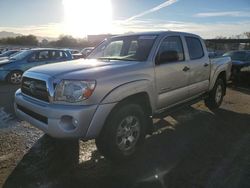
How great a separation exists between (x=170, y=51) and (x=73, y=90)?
6.78 feet

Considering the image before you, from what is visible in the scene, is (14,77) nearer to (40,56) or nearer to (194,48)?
(40,56)

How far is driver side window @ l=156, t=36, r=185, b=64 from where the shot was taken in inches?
188

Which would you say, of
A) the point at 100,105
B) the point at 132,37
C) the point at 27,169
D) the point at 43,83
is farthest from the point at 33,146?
the point at 132,37

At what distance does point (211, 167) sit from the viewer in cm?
404

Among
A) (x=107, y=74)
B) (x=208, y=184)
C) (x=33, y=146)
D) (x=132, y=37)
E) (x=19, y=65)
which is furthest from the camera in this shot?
(x=19, y=65)

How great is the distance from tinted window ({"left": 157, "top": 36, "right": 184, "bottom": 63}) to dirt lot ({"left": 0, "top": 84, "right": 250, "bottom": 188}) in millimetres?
1495

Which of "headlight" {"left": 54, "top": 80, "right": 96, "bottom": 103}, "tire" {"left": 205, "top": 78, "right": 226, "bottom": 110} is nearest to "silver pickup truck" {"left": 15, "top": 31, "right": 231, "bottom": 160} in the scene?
"headlight" {"left": 54, "top": 80, "right": 96, "bottom": 103}

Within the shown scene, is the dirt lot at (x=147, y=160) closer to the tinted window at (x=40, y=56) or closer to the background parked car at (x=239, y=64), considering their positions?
the tinted window at (x=40, y=56)

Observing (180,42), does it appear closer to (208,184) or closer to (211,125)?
(211,125)

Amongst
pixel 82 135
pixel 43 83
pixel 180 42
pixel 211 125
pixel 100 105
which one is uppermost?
pixel 180 42

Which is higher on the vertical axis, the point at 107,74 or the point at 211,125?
the point at 107,74

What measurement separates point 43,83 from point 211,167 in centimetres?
268

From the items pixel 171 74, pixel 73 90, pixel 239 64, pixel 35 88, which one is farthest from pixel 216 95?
pixel 239 64

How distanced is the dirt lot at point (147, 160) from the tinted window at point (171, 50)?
1.50 m
